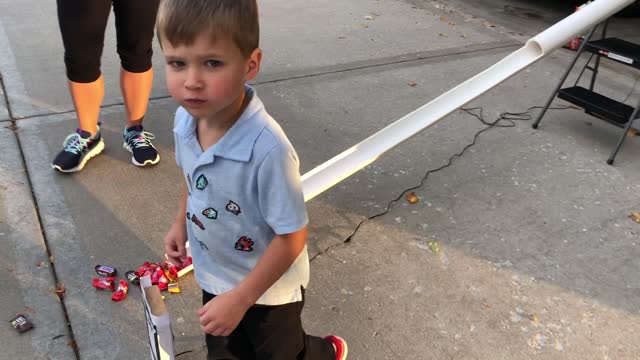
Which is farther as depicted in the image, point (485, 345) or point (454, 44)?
point (454, 44)

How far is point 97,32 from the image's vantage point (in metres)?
2.82

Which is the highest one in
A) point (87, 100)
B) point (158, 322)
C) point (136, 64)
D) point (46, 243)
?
point (158, 322)

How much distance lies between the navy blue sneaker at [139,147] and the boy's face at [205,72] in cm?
209

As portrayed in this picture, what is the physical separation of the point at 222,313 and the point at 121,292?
1.15 metres

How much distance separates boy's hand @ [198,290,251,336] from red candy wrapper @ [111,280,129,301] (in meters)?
1.11

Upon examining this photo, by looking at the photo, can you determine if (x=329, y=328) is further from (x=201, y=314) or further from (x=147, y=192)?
(x=147, y=192)

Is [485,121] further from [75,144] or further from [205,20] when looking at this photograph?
[205,20]

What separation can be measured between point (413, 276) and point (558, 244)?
836 millimetres

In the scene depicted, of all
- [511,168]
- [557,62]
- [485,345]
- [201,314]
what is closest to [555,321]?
[485,345]

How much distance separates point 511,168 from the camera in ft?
11.4

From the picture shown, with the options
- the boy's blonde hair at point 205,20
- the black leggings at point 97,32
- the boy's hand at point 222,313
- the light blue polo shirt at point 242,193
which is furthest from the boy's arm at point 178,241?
the black leggings at point 97,32

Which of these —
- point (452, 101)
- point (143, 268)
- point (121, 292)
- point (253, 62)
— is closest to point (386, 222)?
point (452, 101)

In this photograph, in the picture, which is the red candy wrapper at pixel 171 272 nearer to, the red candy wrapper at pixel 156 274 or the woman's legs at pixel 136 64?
the red candy wrapper at pixel 156 274

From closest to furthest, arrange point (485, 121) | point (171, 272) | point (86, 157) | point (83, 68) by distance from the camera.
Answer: point (171, 272) < point (83, 68) < point (86, 157) < point (485, 121)
